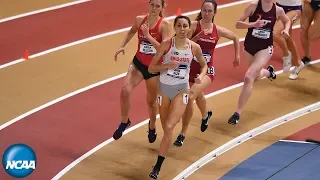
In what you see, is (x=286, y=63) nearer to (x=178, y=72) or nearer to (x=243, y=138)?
(x=243, y=138)

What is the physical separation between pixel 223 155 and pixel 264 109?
67.0 inches

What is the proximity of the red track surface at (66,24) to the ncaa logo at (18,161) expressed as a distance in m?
3.65

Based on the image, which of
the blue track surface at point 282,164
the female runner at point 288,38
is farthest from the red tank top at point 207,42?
the female runner at point 288,38

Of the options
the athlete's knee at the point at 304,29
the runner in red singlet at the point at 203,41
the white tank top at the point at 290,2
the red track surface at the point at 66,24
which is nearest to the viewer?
the runner in red singlet at the point at 203,41

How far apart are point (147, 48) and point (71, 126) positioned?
1.90m

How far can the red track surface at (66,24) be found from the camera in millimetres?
14972

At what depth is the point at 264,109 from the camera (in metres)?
13.1

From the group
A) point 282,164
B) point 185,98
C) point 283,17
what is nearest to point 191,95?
point 185,98

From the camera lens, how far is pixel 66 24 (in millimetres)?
Answer: 15922

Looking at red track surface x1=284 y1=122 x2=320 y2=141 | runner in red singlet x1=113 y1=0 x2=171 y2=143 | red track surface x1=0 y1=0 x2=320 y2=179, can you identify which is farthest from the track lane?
red track surface x1=284 y1=122 x2=320 y2=141

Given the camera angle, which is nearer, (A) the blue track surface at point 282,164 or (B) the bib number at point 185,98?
(B) the bib number at point 185,98

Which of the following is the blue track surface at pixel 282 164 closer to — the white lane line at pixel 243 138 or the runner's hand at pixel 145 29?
the white lane line at pixel 243 138

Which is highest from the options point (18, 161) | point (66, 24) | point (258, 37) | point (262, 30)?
point (262, 30)

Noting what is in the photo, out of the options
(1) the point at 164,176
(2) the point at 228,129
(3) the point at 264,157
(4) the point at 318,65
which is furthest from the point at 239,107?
(4) the point at 318,65
